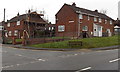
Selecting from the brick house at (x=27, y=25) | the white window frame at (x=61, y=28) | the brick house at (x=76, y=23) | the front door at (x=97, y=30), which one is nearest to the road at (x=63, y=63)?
the brick house at (x=76, y=23)

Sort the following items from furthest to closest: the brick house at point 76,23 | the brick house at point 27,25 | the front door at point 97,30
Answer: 1. the brick house at point 27,25
2. the front door at point 97,30
3. the brick house at point 76,23

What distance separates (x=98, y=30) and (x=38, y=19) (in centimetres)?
1880

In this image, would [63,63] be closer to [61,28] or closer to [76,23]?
[76,23]

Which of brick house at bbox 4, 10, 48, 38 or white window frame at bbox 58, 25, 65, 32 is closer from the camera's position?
white window frame at bbox 58, 25, 65, 32

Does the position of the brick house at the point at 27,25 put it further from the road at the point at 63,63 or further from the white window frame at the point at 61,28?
the road at the point at 63,63

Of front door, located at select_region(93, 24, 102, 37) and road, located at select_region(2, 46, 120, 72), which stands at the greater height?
front door, located at select_region(93, 24, 102, 37)

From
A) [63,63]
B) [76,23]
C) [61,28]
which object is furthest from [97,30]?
[63,63]

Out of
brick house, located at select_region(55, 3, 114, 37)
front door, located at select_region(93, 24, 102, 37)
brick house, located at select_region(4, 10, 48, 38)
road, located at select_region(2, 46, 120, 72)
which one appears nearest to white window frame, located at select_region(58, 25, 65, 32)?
brick house, located at select_region(55, 3, 114, 37)

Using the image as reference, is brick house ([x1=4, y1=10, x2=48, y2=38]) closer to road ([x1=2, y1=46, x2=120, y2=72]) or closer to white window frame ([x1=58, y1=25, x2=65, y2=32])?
white window frame ([x1=58, y1=25, x2=65, y2=32])

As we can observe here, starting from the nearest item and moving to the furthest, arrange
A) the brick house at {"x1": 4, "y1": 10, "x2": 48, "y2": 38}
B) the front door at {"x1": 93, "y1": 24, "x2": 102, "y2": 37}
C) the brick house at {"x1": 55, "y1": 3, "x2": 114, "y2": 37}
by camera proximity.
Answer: the brick house at {"x1": 55, "y1": 3, "x2": 114, "y2": 37}, the front door at {"x1": 93, "y1": 24, "x2": 102, "y2": 37}, the brick house at {"x1": 4, "y1": 10, "x2": 48, "y2": 38}

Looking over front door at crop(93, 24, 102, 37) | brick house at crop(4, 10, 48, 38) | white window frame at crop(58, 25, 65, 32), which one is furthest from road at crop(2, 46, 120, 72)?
brick house at crop(4, 10, 48, 38)

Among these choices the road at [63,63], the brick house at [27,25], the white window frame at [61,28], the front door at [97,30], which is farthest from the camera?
the brick house at [27,25]

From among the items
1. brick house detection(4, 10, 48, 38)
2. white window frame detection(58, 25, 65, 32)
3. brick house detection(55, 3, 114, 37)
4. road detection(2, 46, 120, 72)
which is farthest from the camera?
brick house detection(4, 10, 48, 38)

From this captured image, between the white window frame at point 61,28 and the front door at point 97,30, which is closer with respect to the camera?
the white window frame at point 61,28
